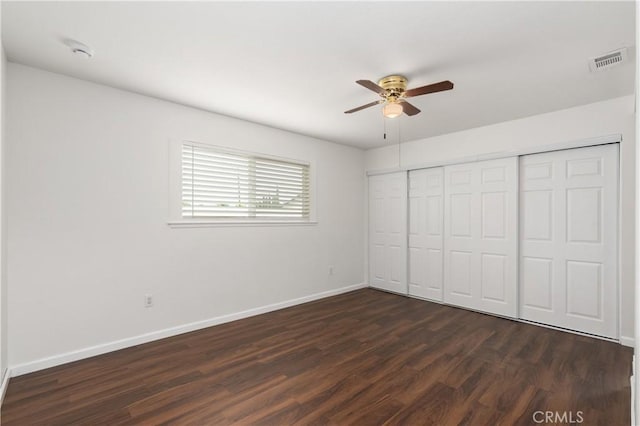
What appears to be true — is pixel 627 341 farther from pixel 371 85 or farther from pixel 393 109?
pixel 371 85

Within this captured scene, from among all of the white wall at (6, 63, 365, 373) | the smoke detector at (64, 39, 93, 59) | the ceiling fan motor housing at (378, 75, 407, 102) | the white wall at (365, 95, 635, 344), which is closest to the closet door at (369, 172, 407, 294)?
the white wall at (365, 95, 635, 344)

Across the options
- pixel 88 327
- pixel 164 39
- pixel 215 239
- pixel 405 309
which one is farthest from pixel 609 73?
pixel 88 327

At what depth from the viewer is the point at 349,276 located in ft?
17.6

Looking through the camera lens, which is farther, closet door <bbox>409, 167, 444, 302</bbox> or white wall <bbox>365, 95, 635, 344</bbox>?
closet door <bbox>409, 167, 444, 302</bbox>

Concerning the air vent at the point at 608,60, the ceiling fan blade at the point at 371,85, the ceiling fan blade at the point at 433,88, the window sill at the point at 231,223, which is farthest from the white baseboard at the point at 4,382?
the air vent at the point at 608,60

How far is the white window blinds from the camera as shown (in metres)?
3.52

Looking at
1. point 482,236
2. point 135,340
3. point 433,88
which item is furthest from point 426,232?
point 135,340

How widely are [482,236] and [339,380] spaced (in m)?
2.95

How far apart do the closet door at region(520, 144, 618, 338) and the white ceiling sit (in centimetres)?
75

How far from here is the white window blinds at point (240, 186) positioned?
352cm

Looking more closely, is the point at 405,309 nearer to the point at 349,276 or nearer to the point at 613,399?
the point at 349,276

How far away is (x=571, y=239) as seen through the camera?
3479 millimetres

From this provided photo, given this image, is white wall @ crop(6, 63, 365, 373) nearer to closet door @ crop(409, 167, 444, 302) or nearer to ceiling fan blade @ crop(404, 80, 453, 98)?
ceiling fan blade @ crop(404, 80, 453, 98)

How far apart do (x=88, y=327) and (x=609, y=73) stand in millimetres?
5217
